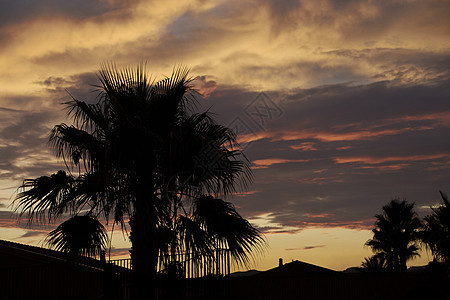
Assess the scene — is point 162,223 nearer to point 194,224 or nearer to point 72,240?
point 194,224

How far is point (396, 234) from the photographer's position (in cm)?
3494

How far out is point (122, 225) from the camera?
43.9 ft

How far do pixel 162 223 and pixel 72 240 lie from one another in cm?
226

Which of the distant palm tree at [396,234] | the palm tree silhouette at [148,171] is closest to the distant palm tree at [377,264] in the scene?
the distant palm tree at [396,234]

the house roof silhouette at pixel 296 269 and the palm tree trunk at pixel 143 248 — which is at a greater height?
the house roof silhouette at pixel 296 269

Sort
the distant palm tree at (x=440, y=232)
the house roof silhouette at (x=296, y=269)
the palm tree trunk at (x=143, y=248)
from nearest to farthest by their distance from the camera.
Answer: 1. the palm tree trunk at (x=143, y=248)
2. the distant palm tree at (x=440, y=232)
3. the house roof silhouette at (x=296, y=269)

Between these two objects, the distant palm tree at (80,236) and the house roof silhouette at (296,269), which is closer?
the distant palm tree at (80,236)

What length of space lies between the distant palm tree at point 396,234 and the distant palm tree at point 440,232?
987cm

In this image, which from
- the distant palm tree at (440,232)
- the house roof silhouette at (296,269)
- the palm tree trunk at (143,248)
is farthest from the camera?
the house roof silhouette at (296,269)

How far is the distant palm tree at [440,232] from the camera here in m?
24.0

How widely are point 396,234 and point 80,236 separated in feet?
87.6

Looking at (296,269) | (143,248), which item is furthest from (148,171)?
(296,269)

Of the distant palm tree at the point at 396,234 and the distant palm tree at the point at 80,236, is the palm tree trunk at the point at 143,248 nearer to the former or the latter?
the distant palm tree at the point at 80,236

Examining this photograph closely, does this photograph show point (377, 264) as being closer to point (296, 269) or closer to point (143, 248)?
point (296, 269)
